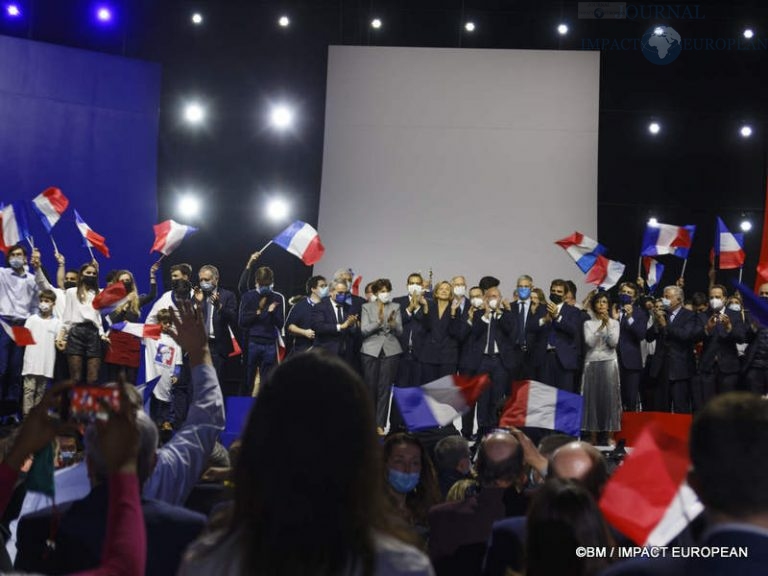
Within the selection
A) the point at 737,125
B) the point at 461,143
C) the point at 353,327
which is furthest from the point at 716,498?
the point at 737,125

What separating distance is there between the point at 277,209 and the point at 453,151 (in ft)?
8.89

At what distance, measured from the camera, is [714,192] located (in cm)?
1538

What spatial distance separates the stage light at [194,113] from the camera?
15.2 m

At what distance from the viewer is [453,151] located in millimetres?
15008

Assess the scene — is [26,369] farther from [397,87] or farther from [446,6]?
[446,6]

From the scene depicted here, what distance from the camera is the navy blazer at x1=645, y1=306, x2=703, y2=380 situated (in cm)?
1123

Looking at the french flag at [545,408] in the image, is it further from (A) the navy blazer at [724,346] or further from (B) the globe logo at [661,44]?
(B) the globe logo at [661,44]

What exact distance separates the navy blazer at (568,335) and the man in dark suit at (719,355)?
1.46 metres

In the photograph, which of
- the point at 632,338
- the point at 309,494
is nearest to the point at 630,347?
the point at 632,338

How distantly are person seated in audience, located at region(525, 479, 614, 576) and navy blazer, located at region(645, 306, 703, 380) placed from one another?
913cm

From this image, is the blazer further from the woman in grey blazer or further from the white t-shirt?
the white t-shirt

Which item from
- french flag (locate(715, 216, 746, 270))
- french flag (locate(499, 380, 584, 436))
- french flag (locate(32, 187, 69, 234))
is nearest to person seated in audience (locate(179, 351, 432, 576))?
french flag (locate(499, 380, 584, 436))

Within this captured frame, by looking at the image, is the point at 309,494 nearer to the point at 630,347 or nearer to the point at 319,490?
the point at 319,490

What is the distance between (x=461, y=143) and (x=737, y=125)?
13.7 feet
